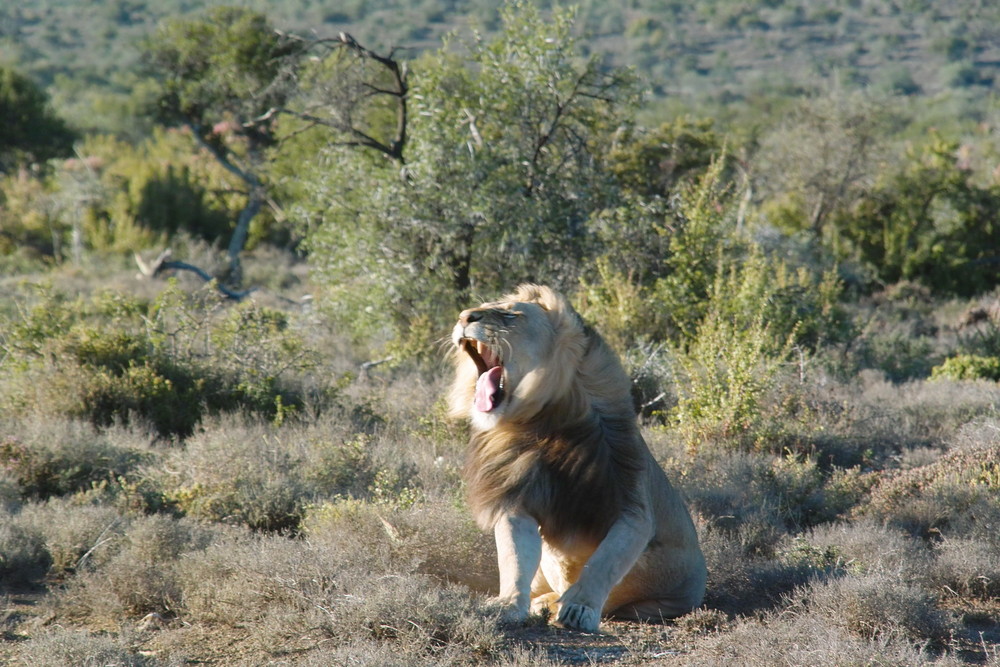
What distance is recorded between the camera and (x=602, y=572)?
4305mm

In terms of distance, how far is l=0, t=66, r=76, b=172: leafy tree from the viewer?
92.8ft

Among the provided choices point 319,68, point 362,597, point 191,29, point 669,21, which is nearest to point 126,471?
point 362,597

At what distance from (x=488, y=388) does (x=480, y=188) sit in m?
7.55

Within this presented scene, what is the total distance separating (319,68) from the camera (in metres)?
15.6

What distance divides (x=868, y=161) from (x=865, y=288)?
3.28 m

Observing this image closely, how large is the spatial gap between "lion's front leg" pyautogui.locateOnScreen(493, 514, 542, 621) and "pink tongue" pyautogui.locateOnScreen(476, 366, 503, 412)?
1.70 feet

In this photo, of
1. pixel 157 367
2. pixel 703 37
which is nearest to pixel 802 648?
pixel 157 367

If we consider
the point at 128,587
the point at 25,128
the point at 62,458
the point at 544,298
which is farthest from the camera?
the point at 25,128

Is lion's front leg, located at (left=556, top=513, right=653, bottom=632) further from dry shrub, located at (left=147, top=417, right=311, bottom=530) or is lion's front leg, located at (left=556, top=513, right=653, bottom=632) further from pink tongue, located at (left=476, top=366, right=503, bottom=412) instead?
dry shrub, located at (left=147, top=417, right=311, bottom=530)

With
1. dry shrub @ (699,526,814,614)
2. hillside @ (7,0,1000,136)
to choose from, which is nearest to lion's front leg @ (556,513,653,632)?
dry shrub @ (699,526,814,614)

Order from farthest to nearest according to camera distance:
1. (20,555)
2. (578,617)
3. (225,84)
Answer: (225,84)
(20,555)
(578,617)

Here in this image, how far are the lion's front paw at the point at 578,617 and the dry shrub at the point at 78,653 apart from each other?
176 cm

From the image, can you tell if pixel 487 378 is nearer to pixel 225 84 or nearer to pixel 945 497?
pixel 945 497

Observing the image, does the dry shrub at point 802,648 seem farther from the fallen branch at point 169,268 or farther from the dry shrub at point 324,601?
the fallen branch at point 169,268
